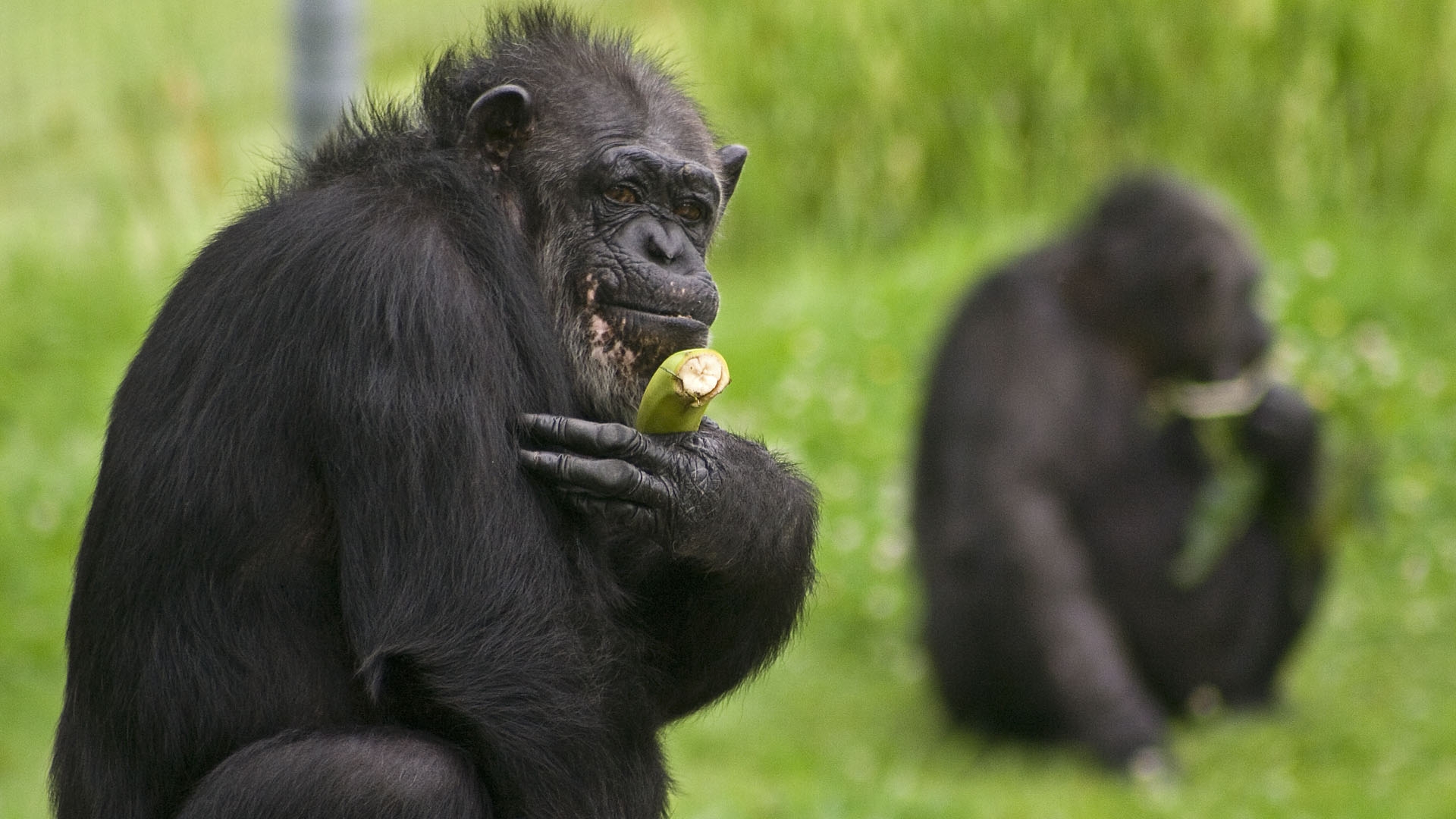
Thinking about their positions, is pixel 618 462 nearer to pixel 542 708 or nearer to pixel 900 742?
pixel 542 708

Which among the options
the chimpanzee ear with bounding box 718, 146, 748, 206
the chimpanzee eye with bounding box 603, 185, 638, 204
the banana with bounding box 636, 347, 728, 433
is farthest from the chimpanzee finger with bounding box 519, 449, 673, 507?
the chimpanzee ear with bounding box 718, 146, 748, 206

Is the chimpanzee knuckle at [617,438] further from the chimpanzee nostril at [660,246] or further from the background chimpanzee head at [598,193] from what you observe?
the chimpanzee nostril at [660,246]

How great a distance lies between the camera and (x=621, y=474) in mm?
3734

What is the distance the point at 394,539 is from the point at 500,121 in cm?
118

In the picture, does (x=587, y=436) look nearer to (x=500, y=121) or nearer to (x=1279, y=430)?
(x=500, y=121)

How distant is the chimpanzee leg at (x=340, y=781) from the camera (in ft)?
11.6

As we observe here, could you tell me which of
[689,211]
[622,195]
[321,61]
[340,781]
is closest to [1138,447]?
[321,61]

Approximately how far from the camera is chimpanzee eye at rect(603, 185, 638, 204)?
4312 mm

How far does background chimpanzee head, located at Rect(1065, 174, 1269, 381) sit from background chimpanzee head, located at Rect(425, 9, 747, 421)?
4973mm

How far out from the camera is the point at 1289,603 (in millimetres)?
9070

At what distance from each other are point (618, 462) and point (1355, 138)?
11782 millimetres

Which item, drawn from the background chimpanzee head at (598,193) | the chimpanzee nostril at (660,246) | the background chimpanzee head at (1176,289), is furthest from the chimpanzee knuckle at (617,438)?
the background chimpanzee head at (1176,289)

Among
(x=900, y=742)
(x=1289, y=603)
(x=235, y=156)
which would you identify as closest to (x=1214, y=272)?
(x=1289, y=603)

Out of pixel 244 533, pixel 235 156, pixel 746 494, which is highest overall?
pixel 235 156
